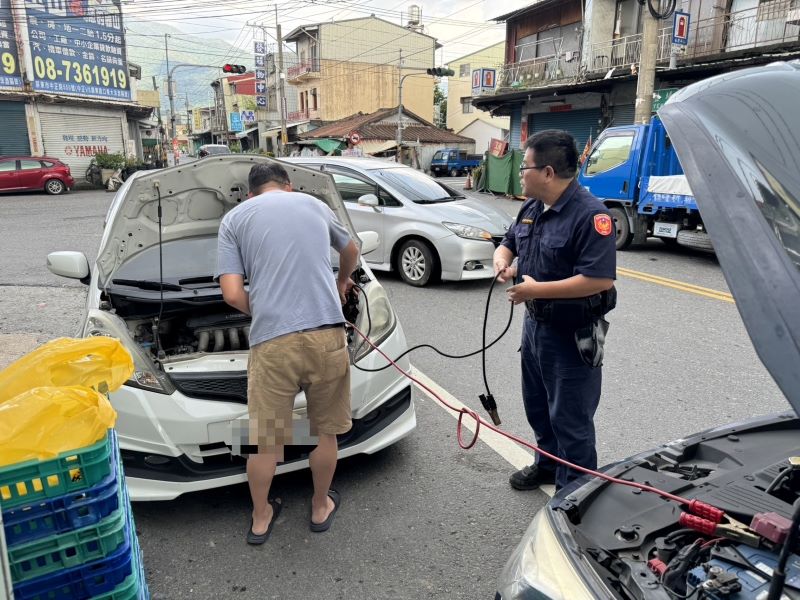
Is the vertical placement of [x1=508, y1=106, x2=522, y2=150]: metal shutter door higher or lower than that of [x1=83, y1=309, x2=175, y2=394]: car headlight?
higher

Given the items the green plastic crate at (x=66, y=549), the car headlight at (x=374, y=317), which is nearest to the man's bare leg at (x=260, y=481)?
the car headlight at (x=374, y=317)

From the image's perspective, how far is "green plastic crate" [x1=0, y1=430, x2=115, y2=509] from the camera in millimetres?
1441

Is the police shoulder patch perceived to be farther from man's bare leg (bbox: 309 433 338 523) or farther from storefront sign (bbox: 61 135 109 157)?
storefront sign (bbox: 61 135 109 157)

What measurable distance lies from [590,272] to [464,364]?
8.40 feet

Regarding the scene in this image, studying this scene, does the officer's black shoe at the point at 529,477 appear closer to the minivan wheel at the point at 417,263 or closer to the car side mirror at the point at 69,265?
the car side mirror at the point at 69,265

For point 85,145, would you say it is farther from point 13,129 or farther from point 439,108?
point 439,108

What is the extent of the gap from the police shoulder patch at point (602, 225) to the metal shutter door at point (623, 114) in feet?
64.8

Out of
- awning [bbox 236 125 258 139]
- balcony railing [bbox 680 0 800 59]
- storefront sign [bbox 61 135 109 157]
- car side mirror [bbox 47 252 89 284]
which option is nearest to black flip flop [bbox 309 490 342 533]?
car side mirror [bbox 47 252 89 284]

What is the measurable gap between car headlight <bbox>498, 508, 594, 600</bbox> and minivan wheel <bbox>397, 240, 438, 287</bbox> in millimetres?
5826

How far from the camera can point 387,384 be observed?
316cm

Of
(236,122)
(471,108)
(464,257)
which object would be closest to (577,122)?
(464,257)

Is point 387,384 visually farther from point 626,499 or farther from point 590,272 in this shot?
point 626,499

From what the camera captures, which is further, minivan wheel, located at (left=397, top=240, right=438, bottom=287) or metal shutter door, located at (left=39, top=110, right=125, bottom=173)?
metal shutter door, located at (left=39, top=110, right=125, bottom=173)

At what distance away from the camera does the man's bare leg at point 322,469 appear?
2.77 m
